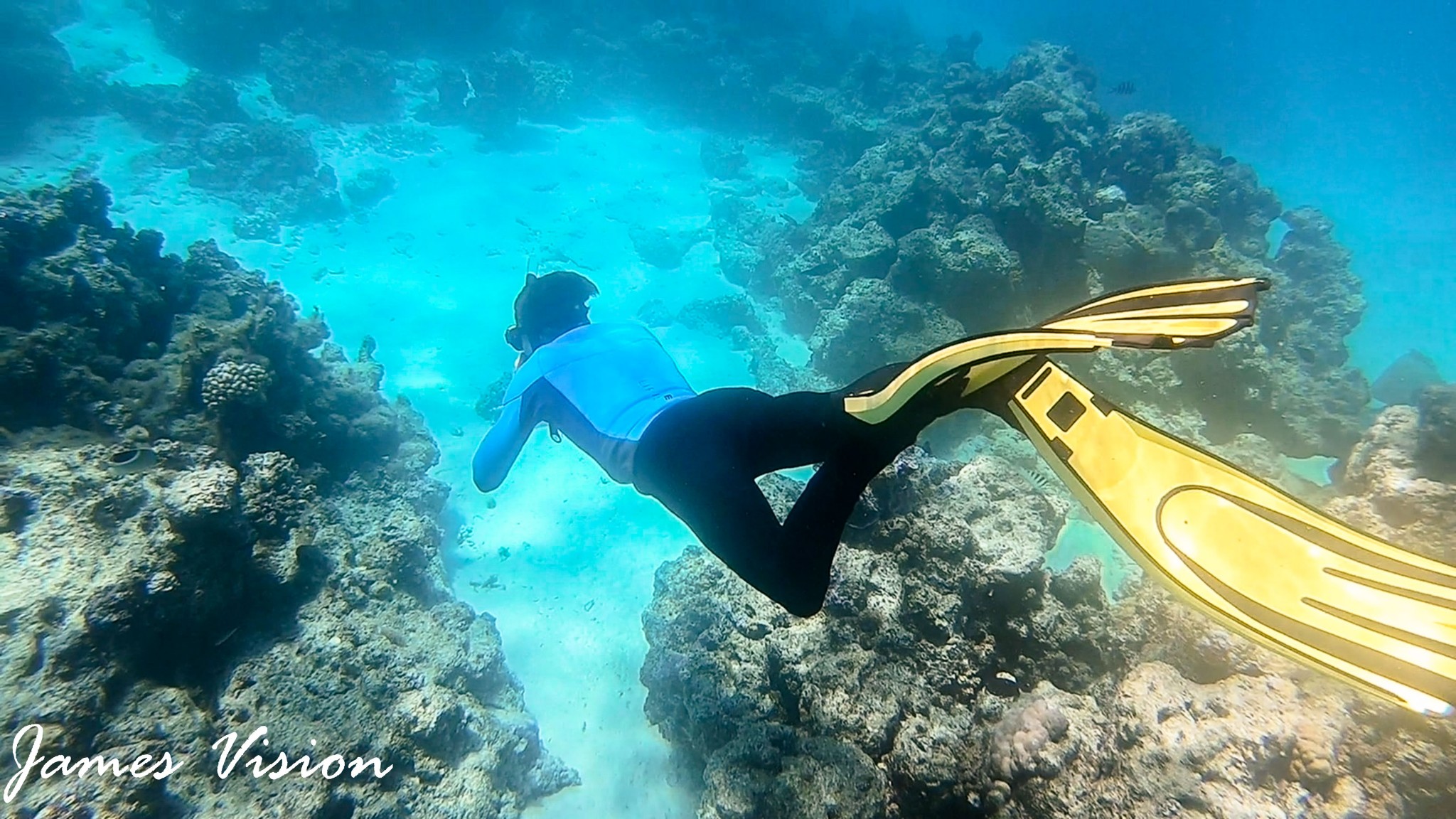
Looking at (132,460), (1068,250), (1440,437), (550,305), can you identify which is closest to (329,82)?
(132,460)

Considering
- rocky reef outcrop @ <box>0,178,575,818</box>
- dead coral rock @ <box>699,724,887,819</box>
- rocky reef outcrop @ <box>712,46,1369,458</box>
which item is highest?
rocky reef outcrop @ <box>712,46,1369,458</box>

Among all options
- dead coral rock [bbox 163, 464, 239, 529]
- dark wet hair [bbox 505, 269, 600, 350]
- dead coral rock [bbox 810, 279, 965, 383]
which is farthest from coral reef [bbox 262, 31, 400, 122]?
dark wet hair [bbox 505, 269, 600, 350]

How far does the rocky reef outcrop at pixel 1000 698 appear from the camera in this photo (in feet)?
9.11

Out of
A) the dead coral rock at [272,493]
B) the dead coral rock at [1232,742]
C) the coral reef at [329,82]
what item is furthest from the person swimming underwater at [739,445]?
the coral reef at [329,82]

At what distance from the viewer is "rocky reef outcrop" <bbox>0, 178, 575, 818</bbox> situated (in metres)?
3.46

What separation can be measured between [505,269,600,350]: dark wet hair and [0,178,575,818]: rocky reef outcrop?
7.91 feet

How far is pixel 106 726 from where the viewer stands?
11.1 ft

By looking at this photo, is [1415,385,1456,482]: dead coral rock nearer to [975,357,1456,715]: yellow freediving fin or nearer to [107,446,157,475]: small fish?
[975,357,1456,715]: yellow freediving fin

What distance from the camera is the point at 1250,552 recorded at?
8.54 ft

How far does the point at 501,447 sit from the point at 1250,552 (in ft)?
13.6

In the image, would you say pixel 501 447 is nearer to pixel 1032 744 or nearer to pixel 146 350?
pixel 1032 744

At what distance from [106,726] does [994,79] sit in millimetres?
20036

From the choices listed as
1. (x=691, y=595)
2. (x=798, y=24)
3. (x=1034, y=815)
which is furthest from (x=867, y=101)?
(x=1034, y=815)

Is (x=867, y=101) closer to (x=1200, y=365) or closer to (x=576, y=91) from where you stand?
(x=576, y=91)
